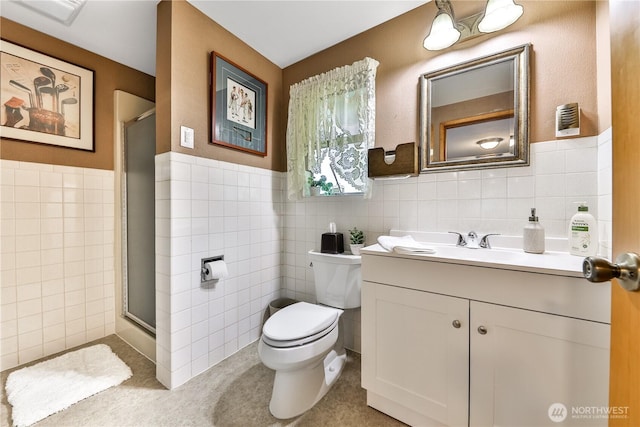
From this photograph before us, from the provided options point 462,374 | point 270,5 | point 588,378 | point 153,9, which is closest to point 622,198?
point 588,378

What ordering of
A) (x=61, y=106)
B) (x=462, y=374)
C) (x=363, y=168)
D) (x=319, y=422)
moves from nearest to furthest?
(x=462, y=374)
(x=319, y=422)
(x=363, y=168)
(x=61, y=106)

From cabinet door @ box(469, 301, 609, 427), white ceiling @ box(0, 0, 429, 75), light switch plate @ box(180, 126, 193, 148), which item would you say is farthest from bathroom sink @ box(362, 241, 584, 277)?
white ceiling @ box(0, 0, 429, 75)

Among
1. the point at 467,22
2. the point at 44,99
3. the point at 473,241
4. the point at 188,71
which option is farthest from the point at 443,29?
the point at 44,99

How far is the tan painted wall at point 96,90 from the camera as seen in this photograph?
1547 mm

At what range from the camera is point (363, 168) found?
5.28 ft

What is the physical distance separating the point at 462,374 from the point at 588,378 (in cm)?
38

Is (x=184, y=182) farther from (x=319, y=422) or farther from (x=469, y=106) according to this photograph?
(x=469, y=106)

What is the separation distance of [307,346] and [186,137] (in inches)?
53.4

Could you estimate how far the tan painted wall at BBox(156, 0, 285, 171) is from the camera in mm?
1374

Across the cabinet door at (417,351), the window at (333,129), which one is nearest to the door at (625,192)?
the cabinet door at (417,351)

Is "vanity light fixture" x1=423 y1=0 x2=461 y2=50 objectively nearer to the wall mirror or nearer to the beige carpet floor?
the wall mirror

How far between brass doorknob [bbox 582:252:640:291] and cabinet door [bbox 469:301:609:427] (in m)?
0.50

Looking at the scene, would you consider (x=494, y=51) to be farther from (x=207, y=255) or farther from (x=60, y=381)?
(x=60, y=381)

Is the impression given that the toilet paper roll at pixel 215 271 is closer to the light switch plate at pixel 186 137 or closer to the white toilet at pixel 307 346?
the white toilet at pixel 307 346
